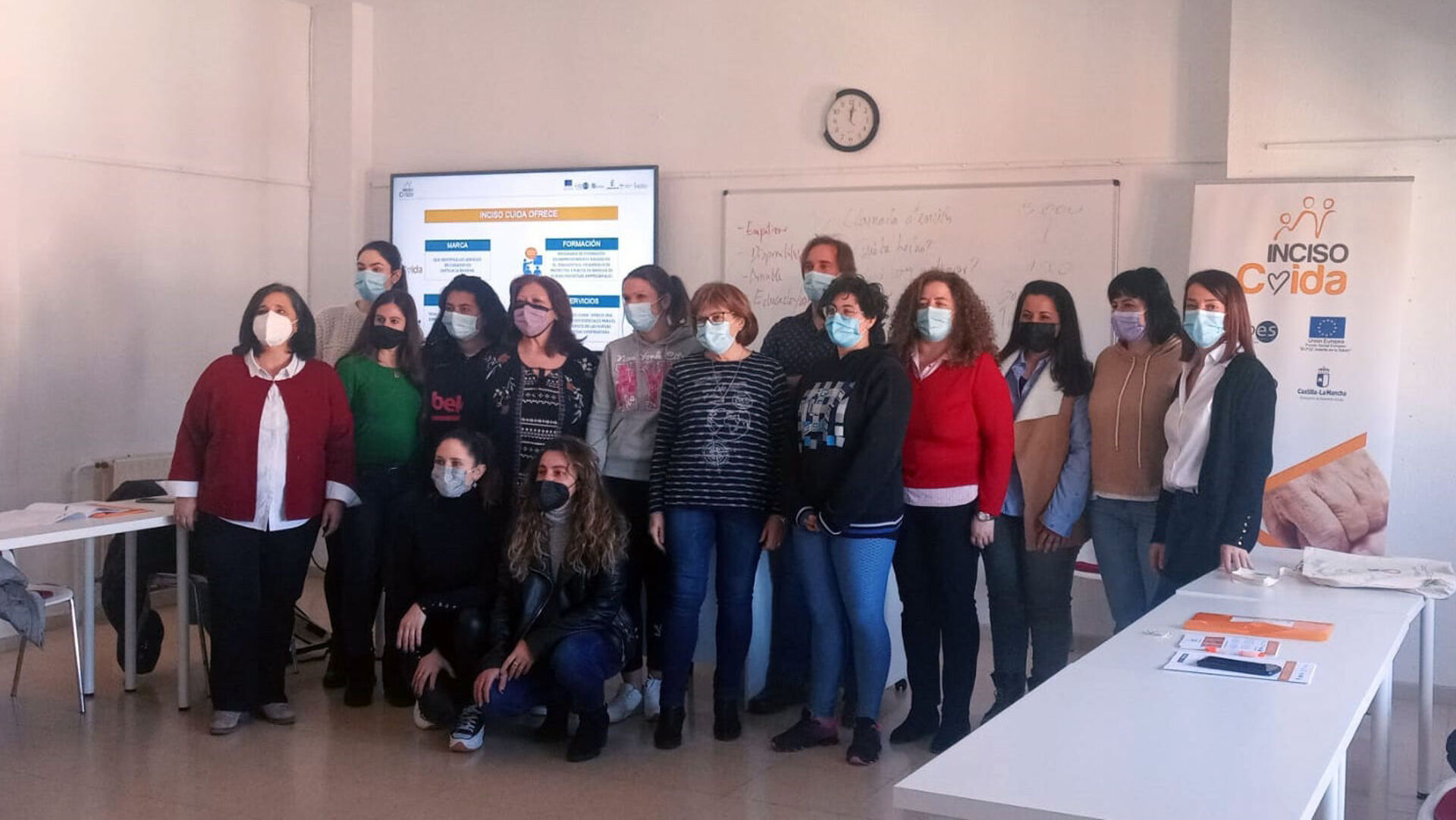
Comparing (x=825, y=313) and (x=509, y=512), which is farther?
(x=509, y=512)

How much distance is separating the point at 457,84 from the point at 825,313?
3.53m

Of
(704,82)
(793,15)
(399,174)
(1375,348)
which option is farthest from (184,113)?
(1375,348)

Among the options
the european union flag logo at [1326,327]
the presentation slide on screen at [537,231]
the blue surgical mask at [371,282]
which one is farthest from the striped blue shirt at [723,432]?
the presentation slide on screen at [537,231]

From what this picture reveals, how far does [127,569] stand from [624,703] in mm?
1732

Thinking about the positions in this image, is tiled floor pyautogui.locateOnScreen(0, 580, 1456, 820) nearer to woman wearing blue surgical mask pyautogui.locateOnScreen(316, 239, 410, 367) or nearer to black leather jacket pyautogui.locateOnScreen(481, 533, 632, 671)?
black leather jacket pyautogui.locateOnScreen(481, 533, 632, 671)

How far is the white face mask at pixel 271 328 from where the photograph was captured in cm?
406

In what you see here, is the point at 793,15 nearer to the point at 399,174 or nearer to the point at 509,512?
the point at 399,174

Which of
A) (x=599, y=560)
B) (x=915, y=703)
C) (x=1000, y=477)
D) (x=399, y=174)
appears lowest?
(x=915, y=703)

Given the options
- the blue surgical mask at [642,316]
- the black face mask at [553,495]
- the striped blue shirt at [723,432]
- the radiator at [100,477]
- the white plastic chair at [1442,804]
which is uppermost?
the blue surgical mask at [642,316]

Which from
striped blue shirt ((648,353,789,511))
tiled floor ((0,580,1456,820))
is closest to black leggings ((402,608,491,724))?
tiled floor ((0,580,1456,820))

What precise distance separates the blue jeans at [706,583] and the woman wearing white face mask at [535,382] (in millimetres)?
526

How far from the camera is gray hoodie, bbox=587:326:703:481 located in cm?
417

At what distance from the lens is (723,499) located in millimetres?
3855

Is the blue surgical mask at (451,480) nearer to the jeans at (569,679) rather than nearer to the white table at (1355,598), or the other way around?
the jeans at (569,679)
